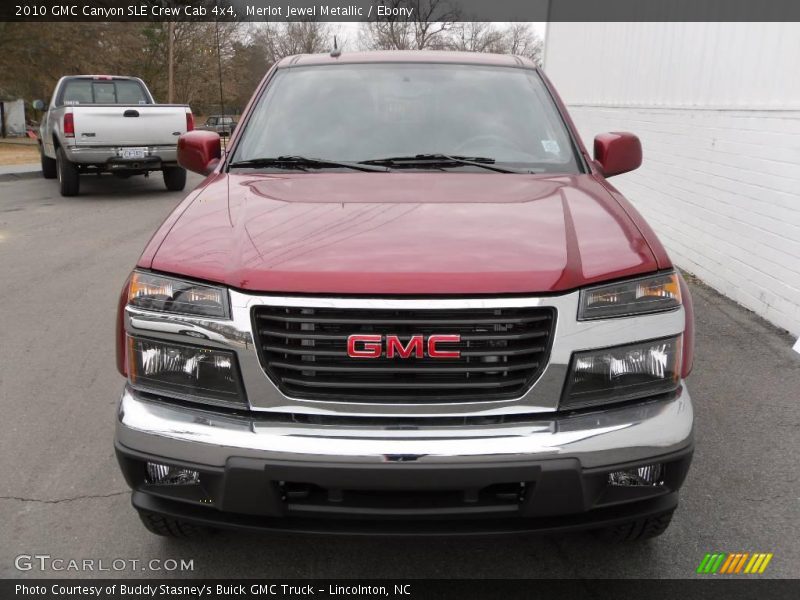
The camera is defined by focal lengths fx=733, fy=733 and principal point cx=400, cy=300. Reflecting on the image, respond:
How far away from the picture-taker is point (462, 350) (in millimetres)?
2105

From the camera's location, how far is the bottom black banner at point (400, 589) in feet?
8.14

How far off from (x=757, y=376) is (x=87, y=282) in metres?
5.57

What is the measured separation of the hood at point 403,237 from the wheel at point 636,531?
89 cm

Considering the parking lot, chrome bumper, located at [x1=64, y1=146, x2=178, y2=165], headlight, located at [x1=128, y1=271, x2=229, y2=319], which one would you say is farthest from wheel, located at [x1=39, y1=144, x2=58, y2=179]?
headlight, located at [x1=128, y1=271, x2=229, y2=319]

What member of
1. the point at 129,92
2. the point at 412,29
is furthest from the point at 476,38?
the point at 129,92

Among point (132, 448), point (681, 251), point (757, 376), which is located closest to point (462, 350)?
point (132, 448)

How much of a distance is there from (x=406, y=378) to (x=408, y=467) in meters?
0.26

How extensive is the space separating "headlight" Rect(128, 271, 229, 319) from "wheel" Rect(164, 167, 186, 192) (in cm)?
1205

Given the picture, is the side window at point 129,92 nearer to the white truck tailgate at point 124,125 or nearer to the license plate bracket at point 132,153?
the white truck tailgate at point 124,125

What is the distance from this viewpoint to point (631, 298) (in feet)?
7.29

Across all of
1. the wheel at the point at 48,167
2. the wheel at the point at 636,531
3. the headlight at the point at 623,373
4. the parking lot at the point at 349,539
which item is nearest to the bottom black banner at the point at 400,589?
the parking lot at the point at 349,539

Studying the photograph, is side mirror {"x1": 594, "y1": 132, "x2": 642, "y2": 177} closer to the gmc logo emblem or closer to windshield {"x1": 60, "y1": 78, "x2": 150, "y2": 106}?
the gmc logo emblem

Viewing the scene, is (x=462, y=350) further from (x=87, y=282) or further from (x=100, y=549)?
(x=87, y=282)

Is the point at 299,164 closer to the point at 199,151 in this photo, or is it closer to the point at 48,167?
the point at 199,151
